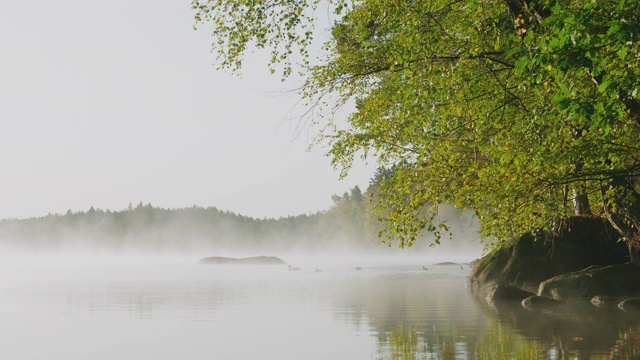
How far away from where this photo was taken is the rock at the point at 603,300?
1029 inches

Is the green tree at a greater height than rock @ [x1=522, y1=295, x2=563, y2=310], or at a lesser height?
greater

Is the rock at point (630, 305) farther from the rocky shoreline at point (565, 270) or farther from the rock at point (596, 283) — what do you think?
the rock at point (596, 283)

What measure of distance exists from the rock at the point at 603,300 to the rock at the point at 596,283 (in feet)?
0.84

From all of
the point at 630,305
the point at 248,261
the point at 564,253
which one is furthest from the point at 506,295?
the point at 248,261

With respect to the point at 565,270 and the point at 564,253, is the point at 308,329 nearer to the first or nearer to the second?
the point at 565,270

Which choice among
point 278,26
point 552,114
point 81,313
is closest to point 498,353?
point 552,114

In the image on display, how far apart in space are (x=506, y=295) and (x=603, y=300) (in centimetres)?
332

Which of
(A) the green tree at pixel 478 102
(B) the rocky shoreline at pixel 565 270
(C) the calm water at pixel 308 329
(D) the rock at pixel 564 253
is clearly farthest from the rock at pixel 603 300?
(A) the green tree at pixel 478 102

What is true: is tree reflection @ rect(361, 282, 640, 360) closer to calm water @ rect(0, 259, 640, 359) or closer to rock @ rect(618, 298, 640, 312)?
calm water @ rect(0, 259, 640, 359)

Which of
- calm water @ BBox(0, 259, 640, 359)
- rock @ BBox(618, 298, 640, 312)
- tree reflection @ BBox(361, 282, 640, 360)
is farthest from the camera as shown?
rock @ BBox(618, 298, 640, 312)

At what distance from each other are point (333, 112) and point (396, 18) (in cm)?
502

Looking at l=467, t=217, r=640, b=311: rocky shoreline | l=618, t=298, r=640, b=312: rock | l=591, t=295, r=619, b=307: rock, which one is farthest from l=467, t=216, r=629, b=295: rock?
l=618, t=298, r=640, b=312: rock

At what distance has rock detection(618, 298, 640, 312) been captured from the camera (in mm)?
23837

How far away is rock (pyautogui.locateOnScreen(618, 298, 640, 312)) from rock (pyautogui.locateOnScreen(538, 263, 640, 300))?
2428mm
